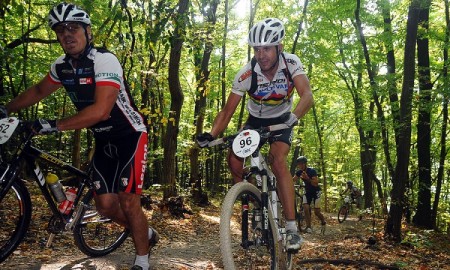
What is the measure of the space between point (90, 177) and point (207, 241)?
4978 millimetres

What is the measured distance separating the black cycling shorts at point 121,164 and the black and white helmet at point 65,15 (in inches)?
51.1

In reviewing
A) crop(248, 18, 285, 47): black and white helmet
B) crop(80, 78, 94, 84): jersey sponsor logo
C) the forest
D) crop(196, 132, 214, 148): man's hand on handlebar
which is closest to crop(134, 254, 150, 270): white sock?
crop(196, 132, 214, 148): man's hand on handlebar

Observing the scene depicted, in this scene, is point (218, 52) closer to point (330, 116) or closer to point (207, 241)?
point (330, 116)

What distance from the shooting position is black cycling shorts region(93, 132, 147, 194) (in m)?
3.93

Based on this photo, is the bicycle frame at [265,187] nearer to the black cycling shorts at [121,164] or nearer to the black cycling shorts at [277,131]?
the black cycling shorts at [277,131]

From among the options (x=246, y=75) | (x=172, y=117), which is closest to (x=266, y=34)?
(x=246, y=75)

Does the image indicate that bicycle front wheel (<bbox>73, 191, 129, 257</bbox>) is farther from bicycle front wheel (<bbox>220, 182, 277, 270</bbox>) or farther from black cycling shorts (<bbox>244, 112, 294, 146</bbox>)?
black cycling shorts (<bbox>244, 112, 294, 146</bbox>)

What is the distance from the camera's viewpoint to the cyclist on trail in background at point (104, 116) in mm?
3574

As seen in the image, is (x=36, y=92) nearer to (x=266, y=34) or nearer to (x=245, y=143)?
(x=245, y=143)

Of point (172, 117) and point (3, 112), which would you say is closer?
point (3, 112)

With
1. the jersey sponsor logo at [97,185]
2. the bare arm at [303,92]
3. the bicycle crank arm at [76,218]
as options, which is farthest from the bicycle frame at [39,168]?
the bare arm at [303,92]

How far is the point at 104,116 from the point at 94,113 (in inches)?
4.1

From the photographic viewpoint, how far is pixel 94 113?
11.3 feet

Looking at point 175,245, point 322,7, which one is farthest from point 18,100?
point 322,7
